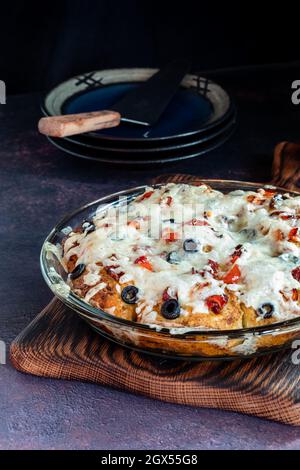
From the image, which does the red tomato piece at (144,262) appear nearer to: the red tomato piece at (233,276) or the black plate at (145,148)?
the red tomato piece at (233,276)

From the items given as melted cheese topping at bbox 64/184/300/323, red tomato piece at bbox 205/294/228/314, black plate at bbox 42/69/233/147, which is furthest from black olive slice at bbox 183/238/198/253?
black plate at bbox 42/69/233/147

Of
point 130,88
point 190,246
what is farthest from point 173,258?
point 130,88

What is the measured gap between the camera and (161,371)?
4.39 ft

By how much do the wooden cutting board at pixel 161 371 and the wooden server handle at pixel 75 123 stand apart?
0.64 meters

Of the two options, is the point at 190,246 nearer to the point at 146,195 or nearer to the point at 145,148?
the point at 146,195

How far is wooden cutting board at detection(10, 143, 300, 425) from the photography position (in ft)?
4.19

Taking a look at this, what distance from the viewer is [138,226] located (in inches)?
59.8

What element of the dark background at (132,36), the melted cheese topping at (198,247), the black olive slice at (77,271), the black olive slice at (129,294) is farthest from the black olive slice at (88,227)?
the dark background at (132,36)

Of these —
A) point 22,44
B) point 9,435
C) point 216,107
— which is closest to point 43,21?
point 22,44

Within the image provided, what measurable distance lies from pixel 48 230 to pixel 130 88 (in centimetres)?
88

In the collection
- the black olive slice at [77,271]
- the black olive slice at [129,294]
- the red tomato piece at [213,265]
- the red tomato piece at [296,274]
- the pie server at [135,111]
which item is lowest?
the pie server at [135,111]

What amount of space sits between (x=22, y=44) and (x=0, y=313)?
73.1 inches

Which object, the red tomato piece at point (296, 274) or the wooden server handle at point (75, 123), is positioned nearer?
the red tomato piece at point (296, 274)

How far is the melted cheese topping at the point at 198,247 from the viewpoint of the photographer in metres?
1.31
